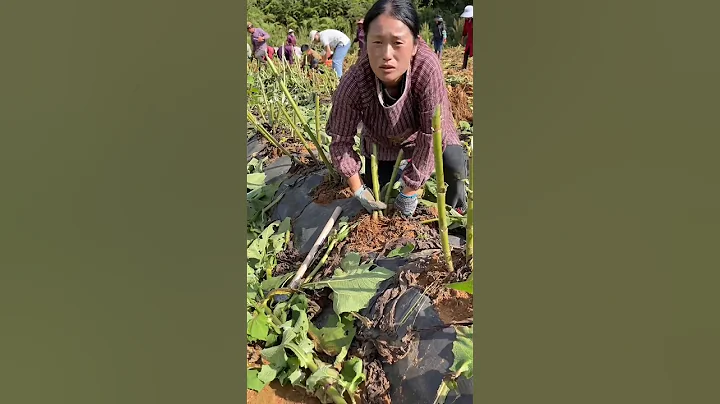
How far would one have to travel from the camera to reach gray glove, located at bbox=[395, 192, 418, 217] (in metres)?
1.46

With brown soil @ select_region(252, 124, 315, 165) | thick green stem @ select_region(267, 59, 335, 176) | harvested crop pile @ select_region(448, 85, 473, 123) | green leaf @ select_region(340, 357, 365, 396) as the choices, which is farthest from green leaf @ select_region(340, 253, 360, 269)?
harvested crop pile @ select_region(448, 85, 473, 123)

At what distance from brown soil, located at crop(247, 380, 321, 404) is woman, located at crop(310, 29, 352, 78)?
1.23 meters

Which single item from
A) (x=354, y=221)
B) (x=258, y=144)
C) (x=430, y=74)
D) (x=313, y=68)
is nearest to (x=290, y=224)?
(x=354, y=221)

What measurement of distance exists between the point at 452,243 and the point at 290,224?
59cm

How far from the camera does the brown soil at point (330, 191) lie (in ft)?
5.61

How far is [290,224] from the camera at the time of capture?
1742mm

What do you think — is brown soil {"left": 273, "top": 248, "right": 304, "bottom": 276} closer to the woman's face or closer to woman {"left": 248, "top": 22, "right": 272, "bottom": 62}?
the woman's face

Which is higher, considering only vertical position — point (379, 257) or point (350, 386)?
point (379, 257)

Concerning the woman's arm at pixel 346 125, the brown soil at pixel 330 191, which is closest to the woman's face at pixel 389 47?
the woman's arm at pixel 346 125

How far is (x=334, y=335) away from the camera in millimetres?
1250

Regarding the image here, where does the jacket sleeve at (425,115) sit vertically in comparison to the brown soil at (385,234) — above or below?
above

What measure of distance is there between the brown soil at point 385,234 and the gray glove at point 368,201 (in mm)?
26

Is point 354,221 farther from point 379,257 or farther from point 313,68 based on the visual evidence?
point 313,68

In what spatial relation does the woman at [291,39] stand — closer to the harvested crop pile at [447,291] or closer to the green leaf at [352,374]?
the harvested crop pile at [447,291]
